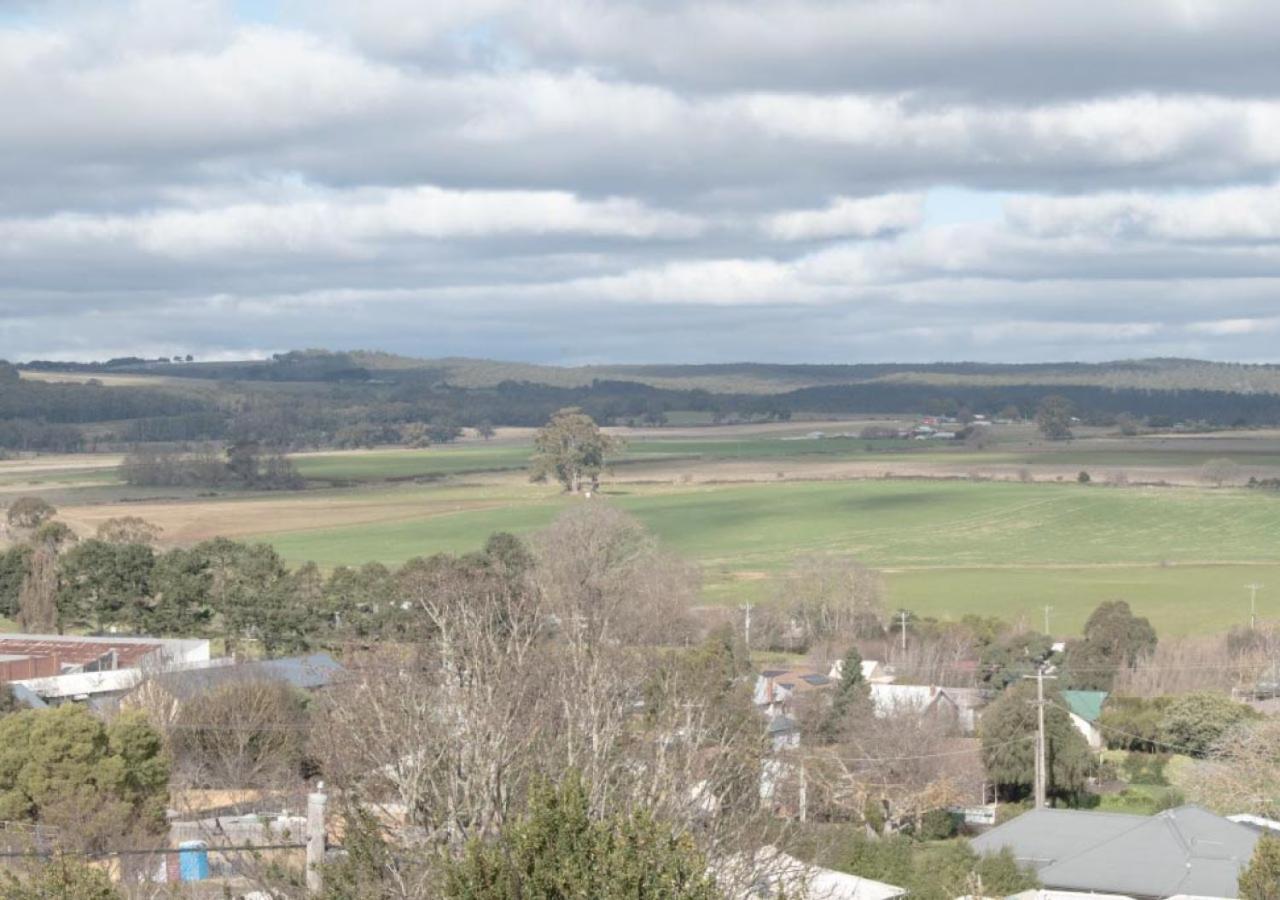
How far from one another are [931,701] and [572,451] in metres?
71.3

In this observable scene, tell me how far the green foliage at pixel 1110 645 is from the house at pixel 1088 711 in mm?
2685

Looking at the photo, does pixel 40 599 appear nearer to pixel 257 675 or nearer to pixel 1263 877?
pixel 257 675

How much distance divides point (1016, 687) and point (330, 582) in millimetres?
29025

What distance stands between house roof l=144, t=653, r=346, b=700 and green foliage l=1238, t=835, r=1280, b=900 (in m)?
28.6

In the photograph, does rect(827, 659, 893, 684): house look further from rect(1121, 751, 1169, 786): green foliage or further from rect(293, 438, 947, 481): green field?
rect(293, 438, 947, 481): green field

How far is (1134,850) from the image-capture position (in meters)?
40.1

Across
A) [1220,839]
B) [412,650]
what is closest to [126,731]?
[412,650]

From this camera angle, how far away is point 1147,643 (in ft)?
238

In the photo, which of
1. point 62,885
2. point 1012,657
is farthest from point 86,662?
point 62,885

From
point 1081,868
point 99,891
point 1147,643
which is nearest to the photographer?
point 99,891

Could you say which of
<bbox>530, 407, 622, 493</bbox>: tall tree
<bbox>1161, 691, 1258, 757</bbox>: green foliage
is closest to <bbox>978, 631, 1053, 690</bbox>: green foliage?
<bbox>1161, 691, 1258, 757</bbox>: green foliage

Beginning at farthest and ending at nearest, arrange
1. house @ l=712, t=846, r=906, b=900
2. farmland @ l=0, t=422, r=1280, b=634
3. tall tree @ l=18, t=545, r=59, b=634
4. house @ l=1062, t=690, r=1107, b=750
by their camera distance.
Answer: farmland @ l=0, t=422, r=1280, b=634
tall tree @ l=18, t=545, r=59, b=634
house @ l=1062, t=690, r=1107, b=750
house @ l=712, t=846, r=906, b=900

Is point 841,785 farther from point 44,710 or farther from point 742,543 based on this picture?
point 742,543

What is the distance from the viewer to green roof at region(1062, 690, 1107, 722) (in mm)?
64188
